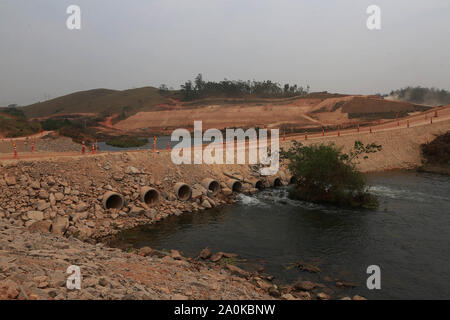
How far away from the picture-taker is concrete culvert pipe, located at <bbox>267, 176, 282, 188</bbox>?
22.9 m

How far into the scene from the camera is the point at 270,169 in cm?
2439

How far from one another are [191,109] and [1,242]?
203 ft

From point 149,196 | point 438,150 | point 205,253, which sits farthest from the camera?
point 438,150

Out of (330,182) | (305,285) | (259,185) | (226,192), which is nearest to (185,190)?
(226,192)

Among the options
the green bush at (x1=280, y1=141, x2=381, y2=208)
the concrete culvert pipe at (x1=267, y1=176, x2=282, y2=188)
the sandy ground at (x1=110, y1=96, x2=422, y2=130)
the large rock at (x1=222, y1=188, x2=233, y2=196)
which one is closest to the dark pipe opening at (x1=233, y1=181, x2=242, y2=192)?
the large rock at (x1=222, y1=188, x2=233, y2=196)

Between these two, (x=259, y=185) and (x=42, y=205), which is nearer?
(x=42, y=205)

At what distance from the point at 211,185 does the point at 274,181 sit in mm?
5449

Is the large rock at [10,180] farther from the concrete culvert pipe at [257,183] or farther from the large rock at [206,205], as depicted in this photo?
the concrete culvert pipe at [257,183]

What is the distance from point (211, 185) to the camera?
19.8 meters

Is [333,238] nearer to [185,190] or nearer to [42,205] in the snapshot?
[185,190]

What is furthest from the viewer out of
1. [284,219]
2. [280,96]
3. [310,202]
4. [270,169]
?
[280,96]

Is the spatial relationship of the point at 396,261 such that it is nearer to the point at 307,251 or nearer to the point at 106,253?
the point at 307,251
